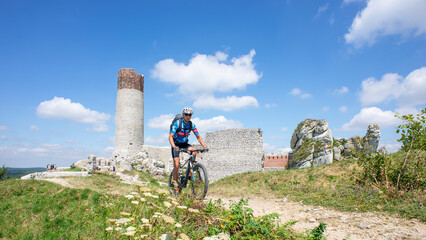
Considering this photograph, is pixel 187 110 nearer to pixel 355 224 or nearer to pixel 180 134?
pixel 180 134

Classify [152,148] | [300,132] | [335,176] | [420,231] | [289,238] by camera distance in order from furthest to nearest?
1. [152,148]
2. [300,132]
3. [335,176]
4. [420,231]
5. [289,238]

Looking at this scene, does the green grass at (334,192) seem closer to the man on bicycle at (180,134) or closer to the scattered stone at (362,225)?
the scattered stone at (362,225)

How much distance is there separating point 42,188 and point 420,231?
10.1 metres

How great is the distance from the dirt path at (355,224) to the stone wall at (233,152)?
13100 mm

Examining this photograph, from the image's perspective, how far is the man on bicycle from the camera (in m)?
5.18

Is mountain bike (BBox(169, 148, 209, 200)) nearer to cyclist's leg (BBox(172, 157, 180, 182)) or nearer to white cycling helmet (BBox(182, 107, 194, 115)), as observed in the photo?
cyclist's leg (BBox(172, 157, 180, 182))

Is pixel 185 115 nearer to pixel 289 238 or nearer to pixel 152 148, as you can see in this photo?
pixel 289 238

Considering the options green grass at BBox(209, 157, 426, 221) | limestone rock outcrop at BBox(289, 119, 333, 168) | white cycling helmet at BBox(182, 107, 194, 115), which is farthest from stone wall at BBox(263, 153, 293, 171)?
white cycling helmet at BBox(182, 107, 194, 115)

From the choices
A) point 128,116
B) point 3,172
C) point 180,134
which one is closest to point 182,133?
point 180,134

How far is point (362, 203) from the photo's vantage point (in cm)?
503

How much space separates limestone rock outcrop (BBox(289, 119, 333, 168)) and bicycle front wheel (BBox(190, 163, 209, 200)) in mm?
11640

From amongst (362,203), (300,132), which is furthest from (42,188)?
(300,132)

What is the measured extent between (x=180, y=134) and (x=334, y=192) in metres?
4.11

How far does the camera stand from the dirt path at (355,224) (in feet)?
11.3
